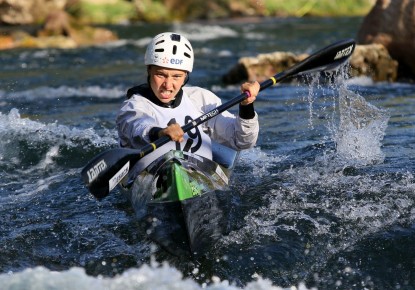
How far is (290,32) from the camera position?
79.5 ft

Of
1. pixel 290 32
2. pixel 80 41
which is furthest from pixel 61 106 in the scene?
pixel 290 32

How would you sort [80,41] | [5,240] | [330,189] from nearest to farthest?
1. [5,240]
2. [330,189]
3. [80,41]

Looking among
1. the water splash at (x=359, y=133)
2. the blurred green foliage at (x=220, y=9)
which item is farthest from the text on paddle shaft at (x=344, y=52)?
the blurred green foliage at (x=220, y=9)

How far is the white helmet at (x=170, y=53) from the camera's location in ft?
20.0

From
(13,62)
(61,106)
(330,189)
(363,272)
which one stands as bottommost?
(363,272)

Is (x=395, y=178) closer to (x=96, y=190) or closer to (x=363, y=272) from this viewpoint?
(x=363, y=272)

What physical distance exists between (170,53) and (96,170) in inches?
49.4

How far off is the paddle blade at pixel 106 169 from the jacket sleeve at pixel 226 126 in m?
1.04

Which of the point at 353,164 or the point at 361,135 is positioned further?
the point at 361,135

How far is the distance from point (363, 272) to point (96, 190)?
1816 millimetres

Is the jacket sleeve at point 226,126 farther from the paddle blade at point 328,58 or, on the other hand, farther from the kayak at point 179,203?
the paddle blade at point 328,58

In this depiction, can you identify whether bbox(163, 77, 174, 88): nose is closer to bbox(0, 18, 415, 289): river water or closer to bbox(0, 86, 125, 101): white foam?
bbox(0, 18, 415, 289): river water

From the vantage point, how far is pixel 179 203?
512 cm

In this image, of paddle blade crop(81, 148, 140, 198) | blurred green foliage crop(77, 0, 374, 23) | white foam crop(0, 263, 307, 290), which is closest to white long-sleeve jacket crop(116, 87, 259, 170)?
paddle blade crop(81, 148, 140, 198)
